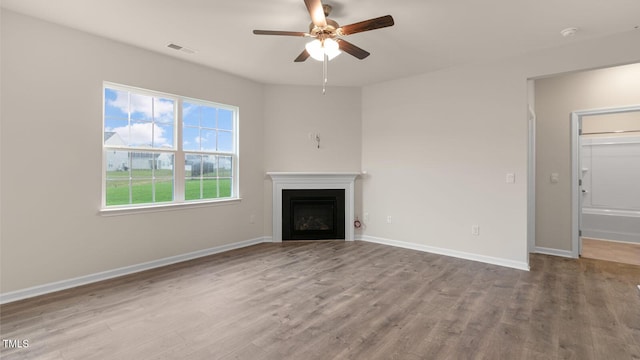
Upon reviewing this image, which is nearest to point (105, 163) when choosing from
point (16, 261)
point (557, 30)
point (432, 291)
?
point (16, 261)

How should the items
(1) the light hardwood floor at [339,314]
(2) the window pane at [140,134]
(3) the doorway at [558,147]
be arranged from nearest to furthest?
(1) the light hardwood floor at [339,314]
(2) the window pane at [140,134]
(3) the doorway at [558,147]

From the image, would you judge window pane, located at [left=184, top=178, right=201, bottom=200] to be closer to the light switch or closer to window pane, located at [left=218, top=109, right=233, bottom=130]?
window pane, located at [left=218, top=109, right=233, bottom=130]

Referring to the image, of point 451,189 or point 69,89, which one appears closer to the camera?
point 69,89

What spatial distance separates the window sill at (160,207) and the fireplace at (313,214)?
0.97 metres

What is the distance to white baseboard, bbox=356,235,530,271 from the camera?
378 cm

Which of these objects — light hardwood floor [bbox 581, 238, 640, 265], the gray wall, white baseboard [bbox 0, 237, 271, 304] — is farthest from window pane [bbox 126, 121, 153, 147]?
light hardwood floor [bbox 581, 238, 640, 265]

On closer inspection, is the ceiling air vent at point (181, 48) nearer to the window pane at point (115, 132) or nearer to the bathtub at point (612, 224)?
the window pane at point (115, 132)

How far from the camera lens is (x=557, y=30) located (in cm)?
309

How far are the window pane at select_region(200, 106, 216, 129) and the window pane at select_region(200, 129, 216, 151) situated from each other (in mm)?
89

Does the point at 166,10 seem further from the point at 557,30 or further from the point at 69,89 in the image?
the point at 557,30

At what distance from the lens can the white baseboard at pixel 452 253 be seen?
12.4 feet

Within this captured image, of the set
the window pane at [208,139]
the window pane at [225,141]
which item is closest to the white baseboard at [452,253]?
the window pane at [225,141]

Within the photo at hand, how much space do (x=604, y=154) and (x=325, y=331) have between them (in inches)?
256

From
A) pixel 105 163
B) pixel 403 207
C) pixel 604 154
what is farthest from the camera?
pixel 604 154
